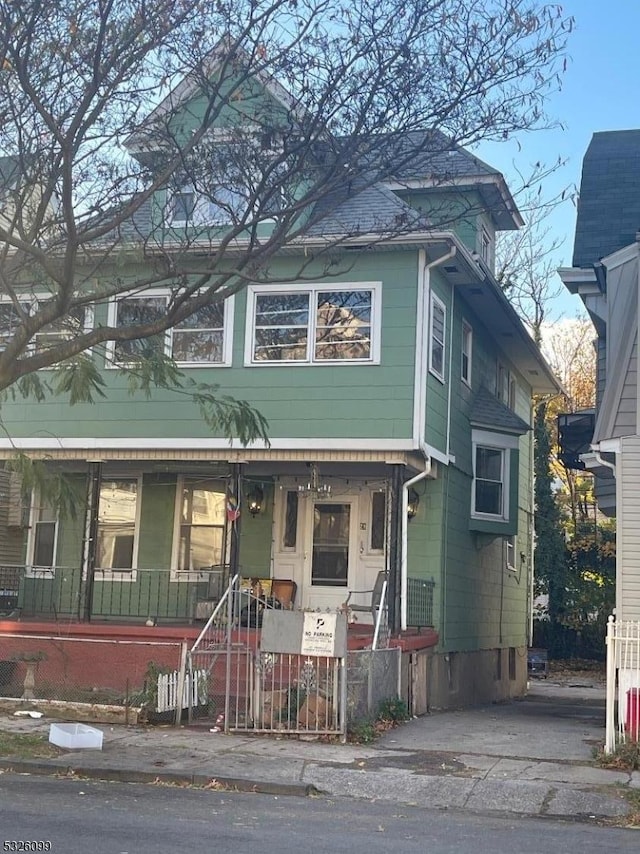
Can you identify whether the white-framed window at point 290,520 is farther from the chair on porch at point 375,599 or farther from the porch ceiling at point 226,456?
the chair on porch at point 375,599

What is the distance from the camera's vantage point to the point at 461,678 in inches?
740

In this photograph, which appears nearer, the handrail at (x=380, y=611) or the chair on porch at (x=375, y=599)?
the handrail at (x=380, y=611)

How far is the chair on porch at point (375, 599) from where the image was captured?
14861 mm

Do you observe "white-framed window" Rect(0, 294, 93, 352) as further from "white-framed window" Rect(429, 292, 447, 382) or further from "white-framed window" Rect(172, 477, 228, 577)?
"white-framed window" Rect(429, 292, 447, 382)

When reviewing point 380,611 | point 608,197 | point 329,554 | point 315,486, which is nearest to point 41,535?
point 329,554

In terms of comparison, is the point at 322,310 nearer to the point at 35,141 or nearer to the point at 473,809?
the point at 35,141

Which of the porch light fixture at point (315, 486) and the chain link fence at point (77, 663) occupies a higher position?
the porch light fixture at point (315, 486)

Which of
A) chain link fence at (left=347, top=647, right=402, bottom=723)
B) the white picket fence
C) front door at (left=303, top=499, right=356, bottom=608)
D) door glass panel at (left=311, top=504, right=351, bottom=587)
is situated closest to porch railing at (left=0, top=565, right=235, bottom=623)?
front door at (left=303, top=499, right=356, bottom=608)

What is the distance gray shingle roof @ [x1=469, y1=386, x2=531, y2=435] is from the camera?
19.1m

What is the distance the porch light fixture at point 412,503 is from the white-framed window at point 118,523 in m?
→ 4.85

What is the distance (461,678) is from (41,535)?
8.00 meters

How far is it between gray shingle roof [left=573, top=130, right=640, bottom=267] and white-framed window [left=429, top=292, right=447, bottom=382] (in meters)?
2.26

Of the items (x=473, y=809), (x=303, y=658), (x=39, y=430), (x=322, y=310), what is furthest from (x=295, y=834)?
(x=39, y=430)

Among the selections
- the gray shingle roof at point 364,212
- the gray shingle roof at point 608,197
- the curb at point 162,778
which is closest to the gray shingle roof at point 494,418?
the gray shingle roof at point 608,197
